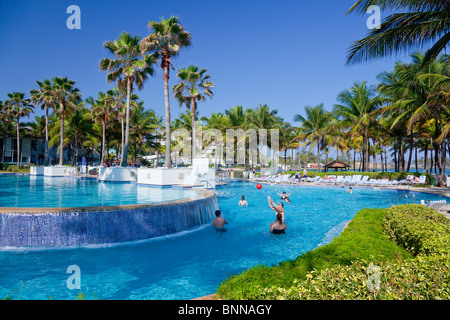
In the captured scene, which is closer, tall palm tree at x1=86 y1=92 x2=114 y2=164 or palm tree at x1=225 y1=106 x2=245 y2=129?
tall palm tree at x1=86 y1=92 x2=114 y2=164

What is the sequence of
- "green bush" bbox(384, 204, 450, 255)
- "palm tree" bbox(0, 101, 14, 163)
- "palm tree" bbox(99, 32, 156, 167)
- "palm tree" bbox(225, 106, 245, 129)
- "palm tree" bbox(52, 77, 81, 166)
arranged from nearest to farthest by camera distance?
"green bush" bbox(384, 204, 450, 255), "palm tree" bbox(99, 32, 156, 167), "palm tree" bbox(52, 77, 81, 166), "palm tree" bbox(0, 101, 14, 163), "palm tree" bbox(225, 106, 245, 129)

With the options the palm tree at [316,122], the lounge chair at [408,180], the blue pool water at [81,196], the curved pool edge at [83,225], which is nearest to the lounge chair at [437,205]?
the blue pool water at [81,196]

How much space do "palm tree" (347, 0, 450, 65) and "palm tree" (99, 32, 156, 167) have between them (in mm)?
19449

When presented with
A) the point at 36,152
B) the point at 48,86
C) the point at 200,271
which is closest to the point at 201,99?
the point at 48,86

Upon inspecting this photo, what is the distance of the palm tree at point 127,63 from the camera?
24.5 meters

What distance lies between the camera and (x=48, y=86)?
32344mm

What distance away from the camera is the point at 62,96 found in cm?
3247

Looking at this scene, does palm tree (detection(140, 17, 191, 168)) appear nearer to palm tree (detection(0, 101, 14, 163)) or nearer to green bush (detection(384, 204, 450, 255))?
green bush (detection(384, 204, 450, 255))

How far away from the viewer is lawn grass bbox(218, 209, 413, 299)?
12.4 ft

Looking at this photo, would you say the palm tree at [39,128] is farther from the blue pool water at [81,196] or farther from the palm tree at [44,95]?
the blue pool water at [81,196]

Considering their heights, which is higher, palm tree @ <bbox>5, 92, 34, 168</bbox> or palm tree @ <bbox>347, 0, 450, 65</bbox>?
palm tree @ <bbox>5, 92, 34, 168</bbox>

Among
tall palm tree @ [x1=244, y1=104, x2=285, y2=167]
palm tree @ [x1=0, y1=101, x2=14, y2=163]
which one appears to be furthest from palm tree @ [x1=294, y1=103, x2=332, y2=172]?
palm tree @ [x1=0, y1=101, x2=14, y2=163]

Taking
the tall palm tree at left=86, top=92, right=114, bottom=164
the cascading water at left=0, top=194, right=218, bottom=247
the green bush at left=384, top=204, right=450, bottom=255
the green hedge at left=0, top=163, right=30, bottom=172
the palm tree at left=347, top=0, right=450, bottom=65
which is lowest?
the cascading water at left=0, top=194, right=218, bottom=247

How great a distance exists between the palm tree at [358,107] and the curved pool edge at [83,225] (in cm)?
2959
